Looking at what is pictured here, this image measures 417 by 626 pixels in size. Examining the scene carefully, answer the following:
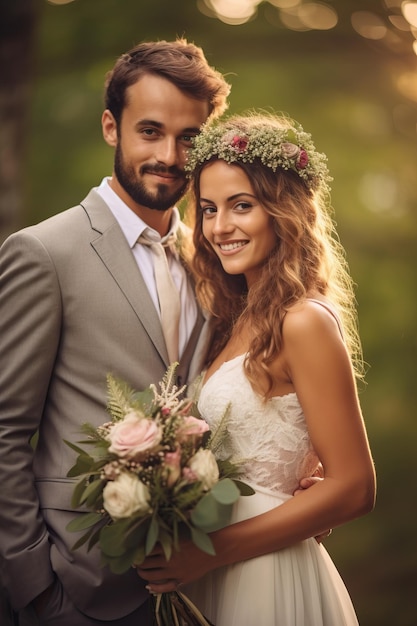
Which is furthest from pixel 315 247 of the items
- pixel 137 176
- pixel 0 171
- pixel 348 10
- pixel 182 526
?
pixel 348 10

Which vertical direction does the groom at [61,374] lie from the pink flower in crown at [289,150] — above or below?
below

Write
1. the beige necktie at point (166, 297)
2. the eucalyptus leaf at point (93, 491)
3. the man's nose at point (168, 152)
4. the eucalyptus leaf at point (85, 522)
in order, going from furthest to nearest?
1. the man's nose at point (168, 152)
2. the beige necktie at point (166, 297)
3. the eucalyptus leaf at point (85, 522)
4. the eucalyptus leaf at point (93, 491)

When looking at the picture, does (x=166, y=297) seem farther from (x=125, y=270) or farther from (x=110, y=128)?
(x=110, y=128)

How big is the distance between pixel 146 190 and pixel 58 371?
863mm

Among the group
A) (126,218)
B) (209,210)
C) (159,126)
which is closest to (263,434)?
(209,210)

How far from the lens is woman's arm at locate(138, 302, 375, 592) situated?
98.4 inches

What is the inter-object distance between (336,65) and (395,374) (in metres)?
2.25

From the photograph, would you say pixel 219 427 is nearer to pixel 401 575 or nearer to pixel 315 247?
pixel 315 247

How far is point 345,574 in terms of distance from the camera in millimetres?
5973

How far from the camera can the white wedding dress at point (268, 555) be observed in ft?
8.34

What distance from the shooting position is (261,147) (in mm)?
2771

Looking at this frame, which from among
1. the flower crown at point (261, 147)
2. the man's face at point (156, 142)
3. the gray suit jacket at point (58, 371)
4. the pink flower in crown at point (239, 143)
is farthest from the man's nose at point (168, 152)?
the gray suit jacket at point (58, 371)

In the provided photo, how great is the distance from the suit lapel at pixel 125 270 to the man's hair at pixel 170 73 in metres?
0.62

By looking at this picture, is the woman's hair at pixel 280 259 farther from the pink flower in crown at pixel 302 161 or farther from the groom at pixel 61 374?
the groom at pixel 61 374
